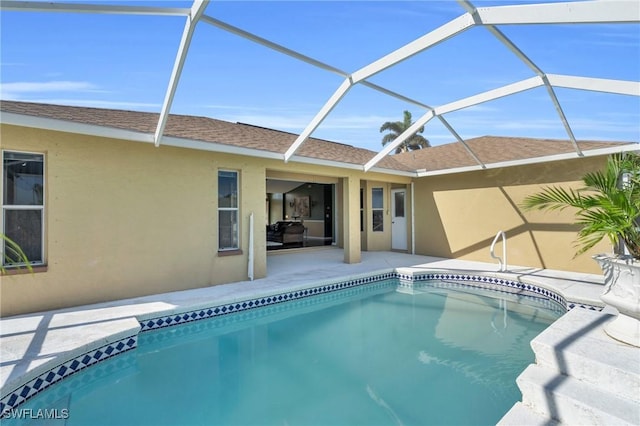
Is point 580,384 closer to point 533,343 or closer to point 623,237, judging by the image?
point 533,343

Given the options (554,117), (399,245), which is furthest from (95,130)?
(399,245)

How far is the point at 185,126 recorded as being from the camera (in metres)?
7.50

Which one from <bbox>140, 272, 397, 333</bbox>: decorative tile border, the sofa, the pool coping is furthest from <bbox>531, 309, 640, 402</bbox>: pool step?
the sofa

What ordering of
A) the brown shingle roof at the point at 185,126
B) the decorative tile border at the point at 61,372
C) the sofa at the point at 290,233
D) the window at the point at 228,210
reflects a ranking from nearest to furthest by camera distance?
the decorative tile border at the point at 61,372
the brown shingle roof at the point at 185,126
the window at the point at 228,210
the sofa at the point at 290,233

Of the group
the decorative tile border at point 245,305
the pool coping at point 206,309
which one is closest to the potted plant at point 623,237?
the pool coping at point 206,309

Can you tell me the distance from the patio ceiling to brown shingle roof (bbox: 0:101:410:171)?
89cm

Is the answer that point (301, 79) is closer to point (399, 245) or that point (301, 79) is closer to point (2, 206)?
point (2, 206)

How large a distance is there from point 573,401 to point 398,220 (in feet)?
34.5

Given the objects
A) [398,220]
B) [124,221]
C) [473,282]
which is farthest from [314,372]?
[398,220]

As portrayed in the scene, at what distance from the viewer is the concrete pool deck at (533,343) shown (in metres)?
2.82

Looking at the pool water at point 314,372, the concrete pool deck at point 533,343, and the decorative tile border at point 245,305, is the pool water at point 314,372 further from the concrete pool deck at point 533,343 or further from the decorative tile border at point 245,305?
the concrete pool deck at point 533,343

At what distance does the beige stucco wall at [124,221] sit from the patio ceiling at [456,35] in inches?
41.4

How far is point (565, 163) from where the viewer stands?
882 cm

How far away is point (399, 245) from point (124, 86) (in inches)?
416
